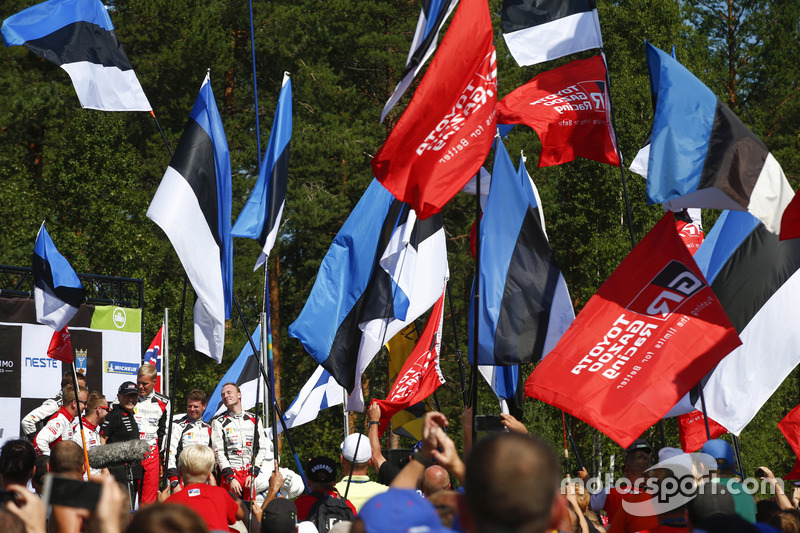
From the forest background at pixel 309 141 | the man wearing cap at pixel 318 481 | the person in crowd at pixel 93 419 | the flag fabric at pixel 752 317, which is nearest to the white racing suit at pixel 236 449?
the person in crowd at pixel 93 419

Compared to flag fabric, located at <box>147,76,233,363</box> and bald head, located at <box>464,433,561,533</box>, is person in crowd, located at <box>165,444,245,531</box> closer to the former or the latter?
flag fabric, located at <box>147,76,233,363</box>

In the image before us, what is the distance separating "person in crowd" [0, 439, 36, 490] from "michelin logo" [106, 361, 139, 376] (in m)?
11.0

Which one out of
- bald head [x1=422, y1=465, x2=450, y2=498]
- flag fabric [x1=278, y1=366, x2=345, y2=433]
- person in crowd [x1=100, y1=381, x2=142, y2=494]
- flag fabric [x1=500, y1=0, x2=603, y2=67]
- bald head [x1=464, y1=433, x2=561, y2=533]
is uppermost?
flag fabric [x1=500, y1=0, x2=603, y2=67]

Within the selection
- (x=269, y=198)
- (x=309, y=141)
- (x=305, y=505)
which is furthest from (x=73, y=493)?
(x=309, y=141)

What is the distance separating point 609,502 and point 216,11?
23870 millimetres

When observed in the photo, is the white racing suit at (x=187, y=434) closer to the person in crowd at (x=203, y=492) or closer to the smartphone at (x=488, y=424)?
the person in crowd at (x=203, y=492)

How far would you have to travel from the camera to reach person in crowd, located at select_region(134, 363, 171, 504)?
33.3 ft

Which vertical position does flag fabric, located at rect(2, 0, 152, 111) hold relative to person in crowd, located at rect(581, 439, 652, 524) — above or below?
above

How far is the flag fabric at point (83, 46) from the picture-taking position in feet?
29.6

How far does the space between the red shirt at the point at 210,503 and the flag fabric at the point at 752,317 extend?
3946 millimetres

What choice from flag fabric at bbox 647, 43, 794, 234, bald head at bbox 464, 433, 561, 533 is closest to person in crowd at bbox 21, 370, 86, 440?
flag fabric at bbox 647, 43, 794, 234

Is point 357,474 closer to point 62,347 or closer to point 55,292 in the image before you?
point 62,347

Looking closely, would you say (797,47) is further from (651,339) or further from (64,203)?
(651,339)

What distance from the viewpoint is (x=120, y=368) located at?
15.6m
